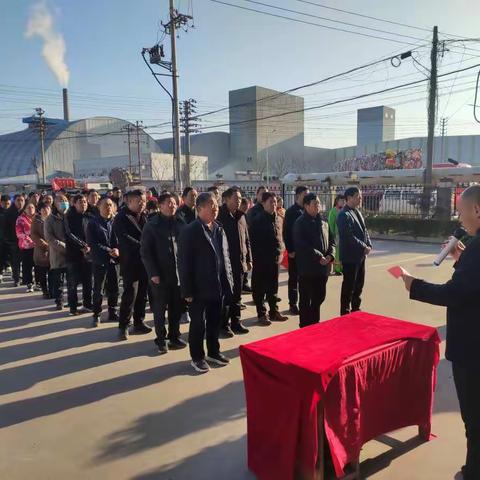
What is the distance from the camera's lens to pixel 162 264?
5.00 m

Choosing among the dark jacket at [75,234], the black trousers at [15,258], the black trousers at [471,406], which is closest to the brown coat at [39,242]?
the dark jacket at [75,234]

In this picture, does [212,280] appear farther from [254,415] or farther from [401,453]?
[401,453]

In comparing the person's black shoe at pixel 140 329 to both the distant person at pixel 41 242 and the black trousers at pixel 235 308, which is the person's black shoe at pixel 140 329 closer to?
the black trousers at pixel 235 308

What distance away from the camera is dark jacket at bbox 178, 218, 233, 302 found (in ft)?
14.0

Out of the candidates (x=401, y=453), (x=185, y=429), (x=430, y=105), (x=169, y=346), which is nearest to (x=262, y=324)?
(x=169, y=346)

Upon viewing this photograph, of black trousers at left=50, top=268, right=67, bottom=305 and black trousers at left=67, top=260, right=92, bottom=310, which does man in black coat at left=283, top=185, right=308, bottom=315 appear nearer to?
black trousers at left=67, top=260, right=92, bottom=310

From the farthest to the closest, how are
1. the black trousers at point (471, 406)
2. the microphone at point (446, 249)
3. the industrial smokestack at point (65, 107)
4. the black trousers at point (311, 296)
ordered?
the industrial smokestack at point (65, 107) < the black trousers at point (311, 296) < the microphone at point (446, 249) < the black trousers at point (471, 406)

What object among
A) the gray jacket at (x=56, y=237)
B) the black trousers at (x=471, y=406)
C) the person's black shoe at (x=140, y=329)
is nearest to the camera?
the black trousers at (x=471, y=406)

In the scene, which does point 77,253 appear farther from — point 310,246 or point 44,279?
point 310,246

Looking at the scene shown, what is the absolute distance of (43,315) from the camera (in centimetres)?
668

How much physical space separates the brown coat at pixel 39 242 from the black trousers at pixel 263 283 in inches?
152

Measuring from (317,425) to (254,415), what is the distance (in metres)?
0.49

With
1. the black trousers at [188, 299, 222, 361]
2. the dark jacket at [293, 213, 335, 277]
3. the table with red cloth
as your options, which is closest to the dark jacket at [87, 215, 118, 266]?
the black trousers at [188, 299, 222, 361]

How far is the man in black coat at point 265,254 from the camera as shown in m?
6.09
